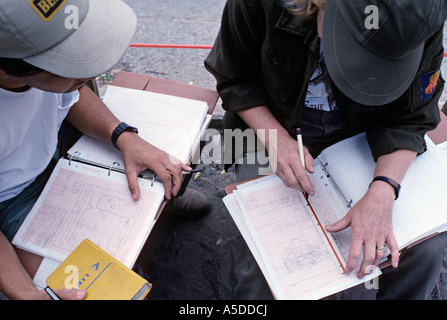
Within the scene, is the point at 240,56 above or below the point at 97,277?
above

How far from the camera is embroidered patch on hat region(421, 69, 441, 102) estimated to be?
128cm

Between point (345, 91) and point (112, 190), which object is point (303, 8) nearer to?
point (345, 91)

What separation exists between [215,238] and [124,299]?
1.04m

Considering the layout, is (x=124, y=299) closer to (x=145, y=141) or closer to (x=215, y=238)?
(x=145, y=141)

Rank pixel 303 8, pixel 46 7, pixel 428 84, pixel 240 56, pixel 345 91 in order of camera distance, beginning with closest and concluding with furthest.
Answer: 1. pixel 46 7
2. pixel 345 91
3. pixel 303 8
4. pixel 428 84
5. pixel 240 56

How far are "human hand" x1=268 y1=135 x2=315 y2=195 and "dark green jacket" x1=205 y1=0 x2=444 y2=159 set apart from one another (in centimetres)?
10

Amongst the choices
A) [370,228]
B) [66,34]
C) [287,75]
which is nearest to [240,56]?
[287,75]

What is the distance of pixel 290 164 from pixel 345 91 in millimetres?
417

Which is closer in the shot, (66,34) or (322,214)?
(66,34)

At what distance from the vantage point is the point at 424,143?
1368mm

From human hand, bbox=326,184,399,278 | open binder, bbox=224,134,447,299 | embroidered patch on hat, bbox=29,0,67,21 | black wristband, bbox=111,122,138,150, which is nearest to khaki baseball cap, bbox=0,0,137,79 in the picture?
embroidered patch on hat, bbox=29,0,67,21

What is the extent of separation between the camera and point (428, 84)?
1.29 metres

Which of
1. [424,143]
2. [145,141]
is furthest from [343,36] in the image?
[145,141]

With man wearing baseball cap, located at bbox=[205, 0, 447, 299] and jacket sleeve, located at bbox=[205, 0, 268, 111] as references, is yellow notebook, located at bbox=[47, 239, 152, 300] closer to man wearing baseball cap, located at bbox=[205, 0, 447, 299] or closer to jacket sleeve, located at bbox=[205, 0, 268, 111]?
man wearing baseball cap, located at bbox=[205, 0, 447, 299]
